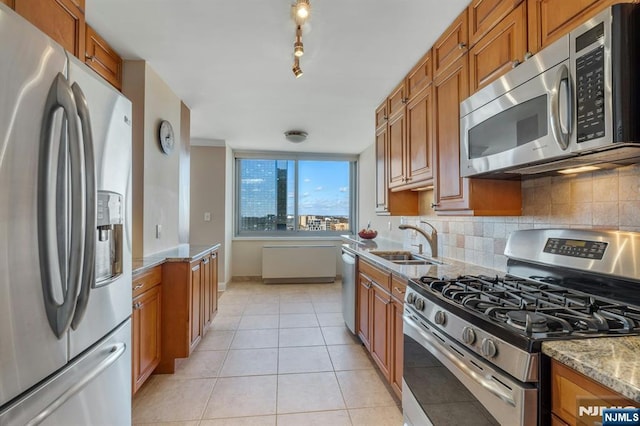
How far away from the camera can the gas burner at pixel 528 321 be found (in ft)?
2.94

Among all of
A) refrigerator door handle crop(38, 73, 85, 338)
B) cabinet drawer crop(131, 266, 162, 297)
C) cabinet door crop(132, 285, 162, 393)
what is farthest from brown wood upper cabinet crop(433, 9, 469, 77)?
cabinet door crop(132, 285, 162, 393)

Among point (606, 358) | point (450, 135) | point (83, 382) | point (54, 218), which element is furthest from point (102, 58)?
point (606, 358)

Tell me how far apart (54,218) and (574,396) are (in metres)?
1.48

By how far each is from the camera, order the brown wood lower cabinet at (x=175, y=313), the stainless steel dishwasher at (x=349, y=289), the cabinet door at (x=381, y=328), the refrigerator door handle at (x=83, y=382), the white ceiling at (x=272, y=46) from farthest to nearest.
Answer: the stainless steel dishwasher at (x=349, y=289) < the brown wood lower cabinet at (x=175, y=313) < the cabinet door at (x=381, y=328) < the white ceiling at (x=272, y=46) < the refrigerator door handle at (x=83, y=382)

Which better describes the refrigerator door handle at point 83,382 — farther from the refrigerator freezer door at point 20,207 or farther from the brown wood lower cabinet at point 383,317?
the brown wood lower cabinet at point 383,317

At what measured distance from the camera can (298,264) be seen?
17.7 feet

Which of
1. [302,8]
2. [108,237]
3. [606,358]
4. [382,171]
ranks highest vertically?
[302,8]

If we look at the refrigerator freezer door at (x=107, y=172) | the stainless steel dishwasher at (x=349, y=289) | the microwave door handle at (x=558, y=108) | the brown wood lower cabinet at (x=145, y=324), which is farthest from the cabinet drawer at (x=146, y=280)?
the microwave door handle at (x=558, y=108)

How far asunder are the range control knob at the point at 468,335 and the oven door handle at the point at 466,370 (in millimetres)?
99

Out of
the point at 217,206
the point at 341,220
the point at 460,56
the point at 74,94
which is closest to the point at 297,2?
the point at 460,56

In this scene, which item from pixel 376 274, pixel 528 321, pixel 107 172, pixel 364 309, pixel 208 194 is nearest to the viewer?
pixel 528 321

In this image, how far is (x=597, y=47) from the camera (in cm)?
97

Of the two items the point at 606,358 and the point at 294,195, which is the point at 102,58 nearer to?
the point at 606,358

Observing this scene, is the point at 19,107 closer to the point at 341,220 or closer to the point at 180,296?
the point at 180,296
